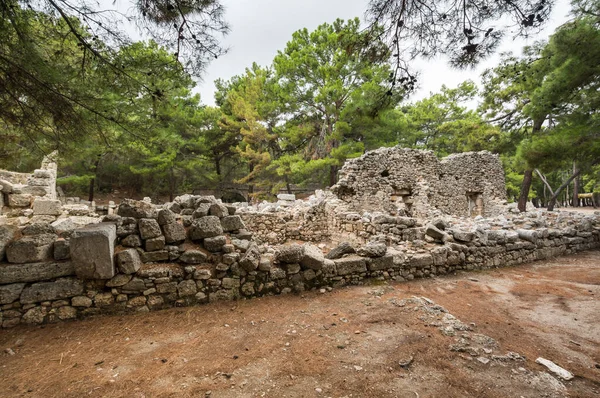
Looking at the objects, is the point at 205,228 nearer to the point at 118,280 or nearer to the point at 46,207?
the point at 118,280

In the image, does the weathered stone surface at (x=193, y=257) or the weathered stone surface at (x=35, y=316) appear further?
the weathered stone surface at (x=193, y=257)

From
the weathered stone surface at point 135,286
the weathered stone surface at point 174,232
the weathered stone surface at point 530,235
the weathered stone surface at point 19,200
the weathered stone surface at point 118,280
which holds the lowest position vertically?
the weathered stone surface at point 135,286

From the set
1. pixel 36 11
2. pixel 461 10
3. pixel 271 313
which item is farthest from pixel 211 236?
pixel 461 10

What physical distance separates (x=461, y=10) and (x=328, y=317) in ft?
13.8

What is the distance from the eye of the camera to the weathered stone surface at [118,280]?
10.1 ft

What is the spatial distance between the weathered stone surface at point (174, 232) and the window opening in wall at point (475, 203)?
1544cm

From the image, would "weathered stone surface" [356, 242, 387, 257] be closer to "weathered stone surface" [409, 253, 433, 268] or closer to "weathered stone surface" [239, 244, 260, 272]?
"weathered stone surface" [409, 253, 433, 268]

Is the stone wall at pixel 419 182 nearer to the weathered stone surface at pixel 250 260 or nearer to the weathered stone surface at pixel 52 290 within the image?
the weathered stone surface at pixel 250 260

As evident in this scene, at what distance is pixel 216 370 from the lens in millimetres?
2186

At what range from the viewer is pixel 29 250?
9.44 feet

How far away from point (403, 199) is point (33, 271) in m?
12.4

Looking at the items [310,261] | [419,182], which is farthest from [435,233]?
[419,182]

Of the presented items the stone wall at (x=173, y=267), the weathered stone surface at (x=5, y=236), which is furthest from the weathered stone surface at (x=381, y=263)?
the weathered stone surface at (x=5, y=236)

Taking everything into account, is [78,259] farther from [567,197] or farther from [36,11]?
Result: [567,197]
